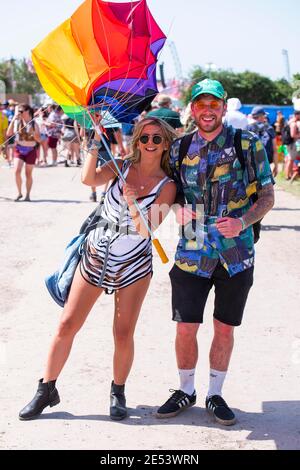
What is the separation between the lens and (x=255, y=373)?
5148 mm

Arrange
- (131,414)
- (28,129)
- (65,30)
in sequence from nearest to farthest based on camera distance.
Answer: (65,30), (131,414), (28,129)

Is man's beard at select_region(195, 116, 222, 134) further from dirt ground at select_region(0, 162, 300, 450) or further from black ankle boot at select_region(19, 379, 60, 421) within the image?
black ankle boot at select_region(19, 379, 60, 421)

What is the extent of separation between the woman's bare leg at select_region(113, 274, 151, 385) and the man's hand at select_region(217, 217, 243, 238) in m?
0.57

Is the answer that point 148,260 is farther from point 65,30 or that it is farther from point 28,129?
point 28,129

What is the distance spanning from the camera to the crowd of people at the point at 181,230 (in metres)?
4.19

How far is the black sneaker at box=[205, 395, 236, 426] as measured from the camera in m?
4.31

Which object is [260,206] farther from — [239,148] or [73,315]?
[73,315]

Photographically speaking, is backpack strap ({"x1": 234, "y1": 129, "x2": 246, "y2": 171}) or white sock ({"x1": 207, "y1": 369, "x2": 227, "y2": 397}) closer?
backpack strap ({"x1": 234, "y1": 129, "x2": 246, "y2": 171})

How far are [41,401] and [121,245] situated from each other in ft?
3.39

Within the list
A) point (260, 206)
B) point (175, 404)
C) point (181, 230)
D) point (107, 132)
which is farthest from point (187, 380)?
point (107, 132)

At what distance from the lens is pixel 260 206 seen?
4.19 m

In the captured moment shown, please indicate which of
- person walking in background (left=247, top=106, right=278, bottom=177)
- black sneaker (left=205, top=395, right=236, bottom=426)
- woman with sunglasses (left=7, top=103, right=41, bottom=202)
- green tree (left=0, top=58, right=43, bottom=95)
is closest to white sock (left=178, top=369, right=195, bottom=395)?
black sneaker (left=205, top=395, right=236, bottom=426)

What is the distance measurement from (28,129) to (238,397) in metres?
9.90

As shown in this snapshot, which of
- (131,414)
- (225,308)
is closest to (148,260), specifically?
(225,308)
